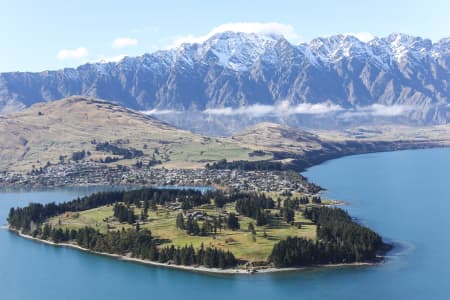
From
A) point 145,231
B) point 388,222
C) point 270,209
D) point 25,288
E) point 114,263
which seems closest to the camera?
point 25,288

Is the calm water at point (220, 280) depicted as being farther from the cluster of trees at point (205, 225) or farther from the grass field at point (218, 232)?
the cluster of trees at point (205, 225)

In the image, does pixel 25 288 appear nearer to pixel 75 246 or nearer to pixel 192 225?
pixel 75 246

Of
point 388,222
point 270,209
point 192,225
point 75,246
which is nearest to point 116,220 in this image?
point 75,246

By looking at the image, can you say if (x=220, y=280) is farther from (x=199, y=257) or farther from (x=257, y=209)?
(x=257, y=209)

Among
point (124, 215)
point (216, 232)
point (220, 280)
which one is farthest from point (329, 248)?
point (124, 215)

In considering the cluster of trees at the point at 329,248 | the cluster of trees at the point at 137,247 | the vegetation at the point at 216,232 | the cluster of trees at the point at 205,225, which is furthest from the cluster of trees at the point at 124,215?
the cluster of trees at the point at 329,248

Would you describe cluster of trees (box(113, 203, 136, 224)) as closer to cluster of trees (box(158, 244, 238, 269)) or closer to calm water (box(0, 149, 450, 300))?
calm water (box(0, 149, 450, 300))

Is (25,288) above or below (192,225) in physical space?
below
